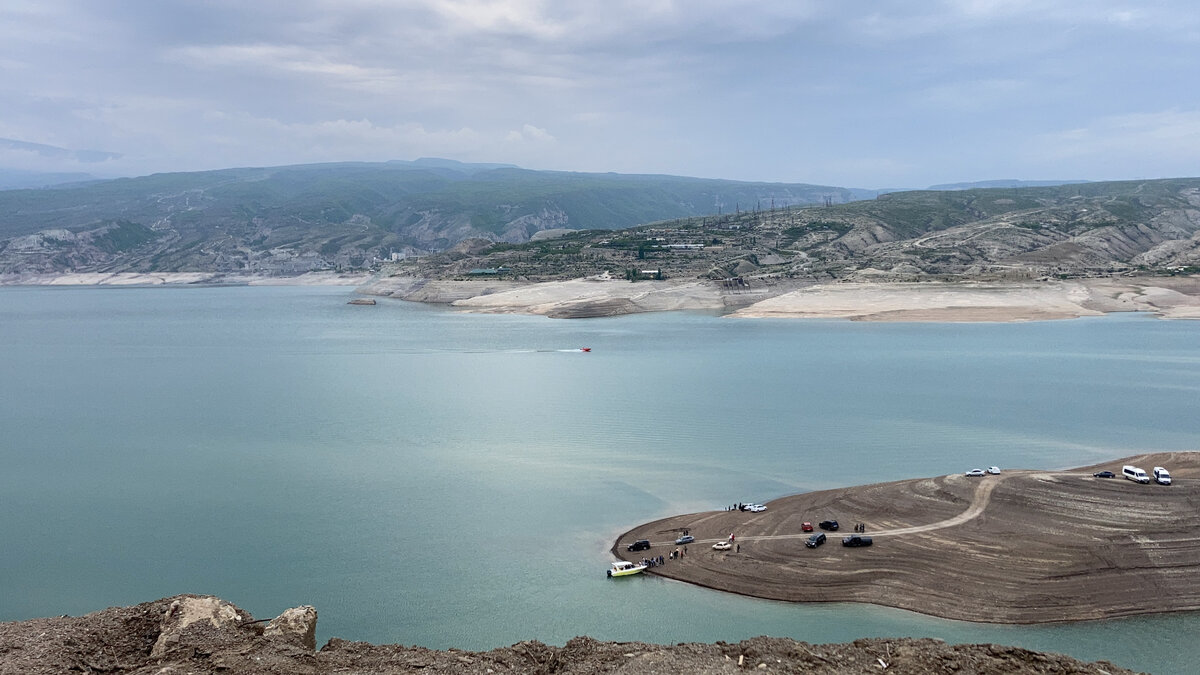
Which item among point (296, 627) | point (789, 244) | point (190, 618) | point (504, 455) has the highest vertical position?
point (789, 244)

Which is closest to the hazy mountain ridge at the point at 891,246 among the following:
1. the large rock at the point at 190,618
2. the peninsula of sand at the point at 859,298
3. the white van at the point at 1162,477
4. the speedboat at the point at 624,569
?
the peninsula of sand at the point at 859,298

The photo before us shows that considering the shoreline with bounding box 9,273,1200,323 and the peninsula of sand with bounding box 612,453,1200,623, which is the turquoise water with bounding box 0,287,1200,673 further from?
the shoreline with bounding box 9,273,1200,323

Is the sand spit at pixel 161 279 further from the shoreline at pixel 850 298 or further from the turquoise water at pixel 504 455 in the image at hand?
the turquoise water at pixel 504 455

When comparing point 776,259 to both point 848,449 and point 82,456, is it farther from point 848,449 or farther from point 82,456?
point 82,456

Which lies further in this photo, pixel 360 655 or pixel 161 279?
pixel 161 279

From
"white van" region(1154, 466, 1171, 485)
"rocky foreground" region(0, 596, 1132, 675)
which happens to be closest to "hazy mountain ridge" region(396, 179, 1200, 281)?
"white van" region(1154, 466, 1171, 485)

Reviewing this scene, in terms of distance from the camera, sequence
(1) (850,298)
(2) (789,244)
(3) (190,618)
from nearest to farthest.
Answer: (3) (190,618) < (1) (850,298) < (2) (789,244)

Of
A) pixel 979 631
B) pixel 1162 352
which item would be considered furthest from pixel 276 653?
pixel 1162 352

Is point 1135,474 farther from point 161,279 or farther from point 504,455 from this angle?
point 161,279

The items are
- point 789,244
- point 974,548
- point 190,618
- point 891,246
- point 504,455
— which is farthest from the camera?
point 789,244

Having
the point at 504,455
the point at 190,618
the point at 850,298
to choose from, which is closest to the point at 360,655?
the point at 190,618
